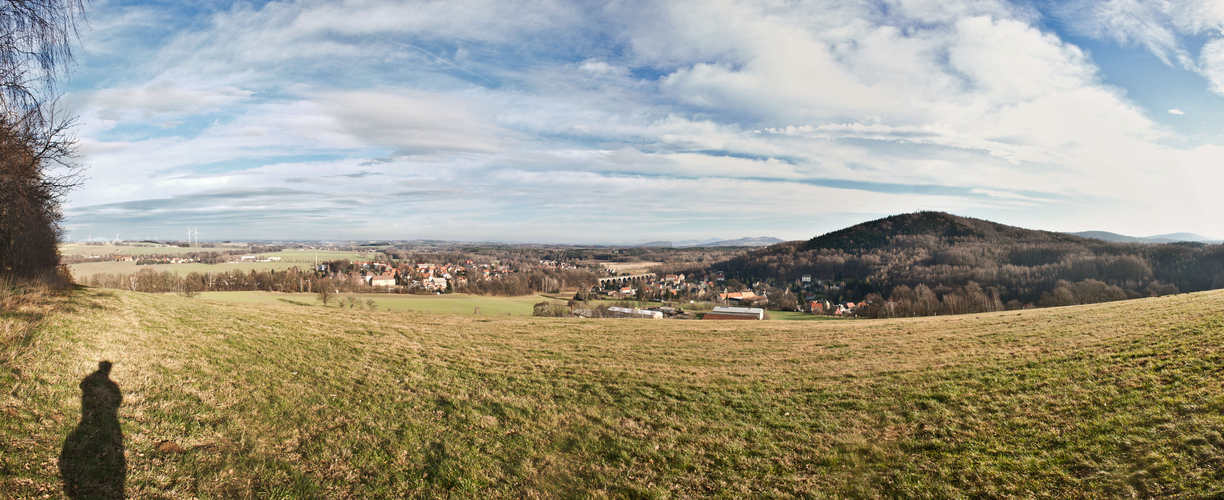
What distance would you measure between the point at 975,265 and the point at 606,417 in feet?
360

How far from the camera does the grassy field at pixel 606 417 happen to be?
230 inches

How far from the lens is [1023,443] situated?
6.92m

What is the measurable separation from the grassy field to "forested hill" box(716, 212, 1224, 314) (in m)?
60.7

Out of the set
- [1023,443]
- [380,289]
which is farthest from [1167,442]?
[380,289]

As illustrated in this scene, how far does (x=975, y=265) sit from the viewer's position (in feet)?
295

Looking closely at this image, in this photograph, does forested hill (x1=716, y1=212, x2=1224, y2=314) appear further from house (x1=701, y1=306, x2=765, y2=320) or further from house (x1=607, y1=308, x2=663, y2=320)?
house (x1=607, y1=308, x2=663, y2=320)

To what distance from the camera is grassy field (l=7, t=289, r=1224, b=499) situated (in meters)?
5.85

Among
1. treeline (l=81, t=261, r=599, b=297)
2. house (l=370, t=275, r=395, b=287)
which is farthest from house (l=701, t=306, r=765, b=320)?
house (l=370, t=275, r=395, b=287)

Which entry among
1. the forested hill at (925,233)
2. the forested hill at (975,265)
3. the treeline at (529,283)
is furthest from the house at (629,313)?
the forested hill at (925,233)

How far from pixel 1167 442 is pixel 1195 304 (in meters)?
16.0

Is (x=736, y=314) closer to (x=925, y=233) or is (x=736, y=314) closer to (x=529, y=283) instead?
(x=529, y=283)

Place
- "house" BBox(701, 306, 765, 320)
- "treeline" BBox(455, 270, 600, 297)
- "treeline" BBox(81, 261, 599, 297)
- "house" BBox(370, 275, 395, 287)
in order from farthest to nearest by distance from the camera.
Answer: "treeline" BBox(455, 270, 600, 297) < "house" BBox(370, 275, 395, 287) < "treeline" BBox(81, 261, 599, 297) < "house" BBox(701, 306, 765, 320)

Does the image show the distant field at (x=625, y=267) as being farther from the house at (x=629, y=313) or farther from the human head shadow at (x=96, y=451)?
the human head shadow at (x=96, y=451)

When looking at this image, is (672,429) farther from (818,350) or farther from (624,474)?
(818,350)
